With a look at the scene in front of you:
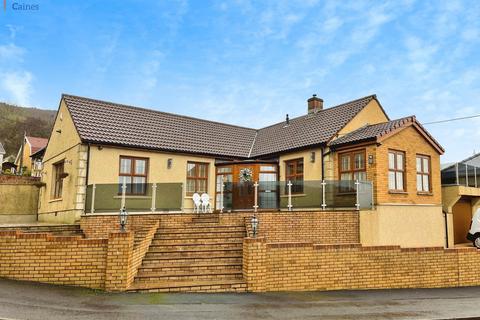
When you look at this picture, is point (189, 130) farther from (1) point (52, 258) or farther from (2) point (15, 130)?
(2) point (15, 130)

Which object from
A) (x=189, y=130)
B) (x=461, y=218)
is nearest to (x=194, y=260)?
(x=189, y=130)

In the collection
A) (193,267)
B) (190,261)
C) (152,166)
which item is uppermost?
(152,166)

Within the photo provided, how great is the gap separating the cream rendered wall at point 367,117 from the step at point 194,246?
8.02 m

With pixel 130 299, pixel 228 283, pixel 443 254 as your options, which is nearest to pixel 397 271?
pixel 443 254

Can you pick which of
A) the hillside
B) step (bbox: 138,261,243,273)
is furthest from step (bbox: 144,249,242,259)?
the hillside

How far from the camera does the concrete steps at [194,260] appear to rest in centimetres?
884

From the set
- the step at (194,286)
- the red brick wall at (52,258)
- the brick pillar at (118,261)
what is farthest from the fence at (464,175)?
the red brick wall at (52,258)

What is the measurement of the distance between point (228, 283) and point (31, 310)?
4.26 metres

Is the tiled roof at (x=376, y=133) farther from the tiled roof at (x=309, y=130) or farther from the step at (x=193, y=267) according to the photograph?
the step at (x=193, y=267)

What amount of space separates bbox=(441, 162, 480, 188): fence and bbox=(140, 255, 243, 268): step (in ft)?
54.4

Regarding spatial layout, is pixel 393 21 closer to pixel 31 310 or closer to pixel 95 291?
pixel 95 291

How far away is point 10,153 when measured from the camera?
65.2 metres

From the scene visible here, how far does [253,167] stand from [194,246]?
24.0ft

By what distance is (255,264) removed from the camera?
9125 millimetres
